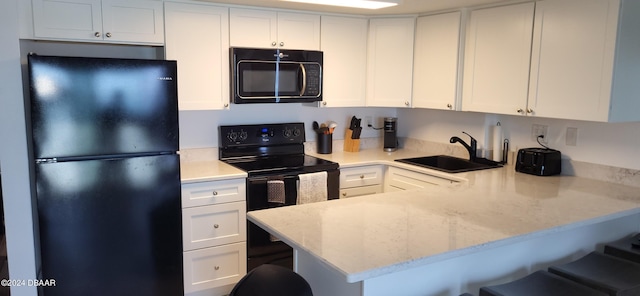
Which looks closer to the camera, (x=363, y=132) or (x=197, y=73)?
(x=197, y=73)

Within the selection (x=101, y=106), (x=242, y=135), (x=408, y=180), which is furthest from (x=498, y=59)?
(x=101, y=106)

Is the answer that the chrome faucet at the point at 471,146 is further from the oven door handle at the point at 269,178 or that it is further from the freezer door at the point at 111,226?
the freezer door at the point at 111,226

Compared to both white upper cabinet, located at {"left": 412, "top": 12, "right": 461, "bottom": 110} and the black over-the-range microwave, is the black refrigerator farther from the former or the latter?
white upper cabinet, located at {"left": 412, "top": 12, "right": 461, "bottom": 110}

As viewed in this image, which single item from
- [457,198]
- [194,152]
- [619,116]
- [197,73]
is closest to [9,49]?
[197,73]

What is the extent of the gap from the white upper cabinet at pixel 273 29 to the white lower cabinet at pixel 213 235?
99 cm

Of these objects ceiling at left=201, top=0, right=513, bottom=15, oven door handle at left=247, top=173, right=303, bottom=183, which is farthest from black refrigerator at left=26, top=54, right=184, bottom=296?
ceiling at left=201, top=0, right=513, bottom=15

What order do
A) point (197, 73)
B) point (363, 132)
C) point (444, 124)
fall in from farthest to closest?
point (363, 132) → point (444, 124) → point (197, 73)

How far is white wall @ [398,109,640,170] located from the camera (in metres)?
2.91

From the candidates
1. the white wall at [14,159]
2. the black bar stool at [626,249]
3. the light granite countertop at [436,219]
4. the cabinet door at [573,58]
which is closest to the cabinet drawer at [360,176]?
the light granite countertop at [436,219]

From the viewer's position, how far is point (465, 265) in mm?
2059

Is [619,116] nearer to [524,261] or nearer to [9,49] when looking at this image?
[524,261]

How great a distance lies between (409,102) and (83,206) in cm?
239

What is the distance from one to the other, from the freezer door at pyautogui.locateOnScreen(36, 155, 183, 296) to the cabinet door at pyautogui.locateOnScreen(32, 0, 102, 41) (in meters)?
0.77

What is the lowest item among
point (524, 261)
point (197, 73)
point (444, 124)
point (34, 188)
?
point (524, 261)
